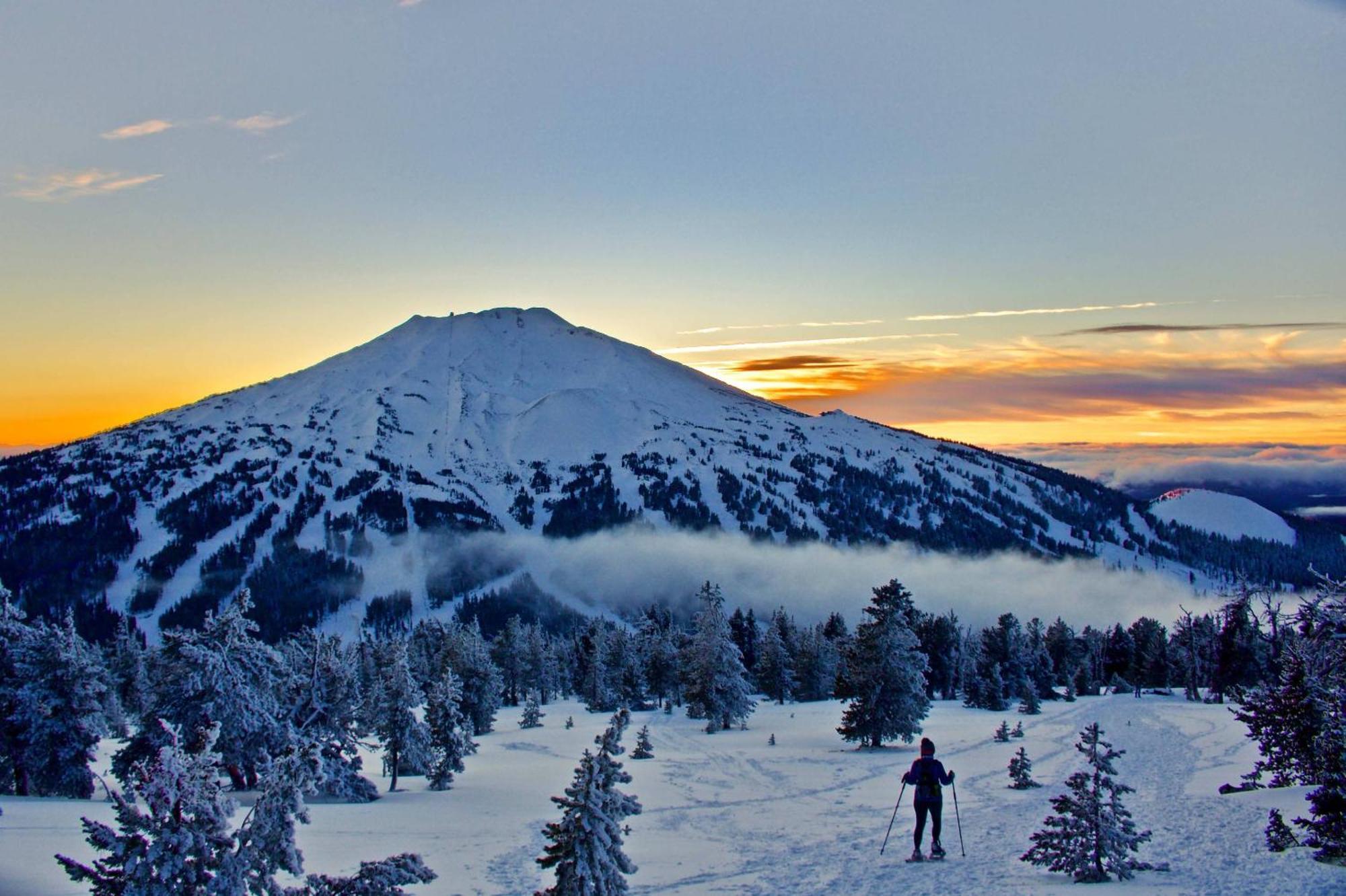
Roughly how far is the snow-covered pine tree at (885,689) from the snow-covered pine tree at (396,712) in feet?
84.4

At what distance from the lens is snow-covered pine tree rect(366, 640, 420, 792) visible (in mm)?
48250

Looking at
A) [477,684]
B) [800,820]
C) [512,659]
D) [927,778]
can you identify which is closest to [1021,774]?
[800,820]

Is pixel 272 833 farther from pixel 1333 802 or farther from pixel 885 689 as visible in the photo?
pixel 885 689

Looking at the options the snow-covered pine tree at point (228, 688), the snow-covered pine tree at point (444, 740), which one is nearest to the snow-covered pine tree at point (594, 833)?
the snow-covered pine tree at point (228, 688)

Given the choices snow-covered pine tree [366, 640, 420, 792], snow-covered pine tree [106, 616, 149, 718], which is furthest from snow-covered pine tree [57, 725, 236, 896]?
snow-covered pine tree [106, 616, 149, 718]

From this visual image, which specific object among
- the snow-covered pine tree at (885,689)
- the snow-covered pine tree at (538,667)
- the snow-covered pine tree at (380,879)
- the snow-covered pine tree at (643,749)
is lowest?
the snow-covered pine tree at (538,667)

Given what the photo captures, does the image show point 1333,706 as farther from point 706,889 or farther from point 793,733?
point 793,733

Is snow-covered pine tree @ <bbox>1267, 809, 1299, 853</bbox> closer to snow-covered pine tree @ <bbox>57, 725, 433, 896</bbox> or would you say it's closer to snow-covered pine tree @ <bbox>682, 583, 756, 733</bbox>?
snow-covered pine tree @ <bbox>57, 725, 433, 896</bbox>

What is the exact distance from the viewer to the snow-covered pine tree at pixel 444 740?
49.3 m

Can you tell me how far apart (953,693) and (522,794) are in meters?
74.1

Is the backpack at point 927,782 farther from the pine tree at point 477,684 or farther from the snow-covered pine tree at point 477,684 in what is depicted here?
the snow-covered pine tree at point 477,684

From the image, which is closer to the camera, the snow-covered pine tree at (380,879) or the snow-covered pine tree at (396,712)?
the snow-covered pine tree at (380,879)

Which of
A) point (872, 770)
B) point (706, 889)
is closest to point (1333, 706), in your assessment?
point (706, 889)

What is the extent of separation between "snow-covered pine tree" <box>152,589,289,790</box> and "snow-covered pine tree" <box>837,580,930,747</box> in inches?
1292
